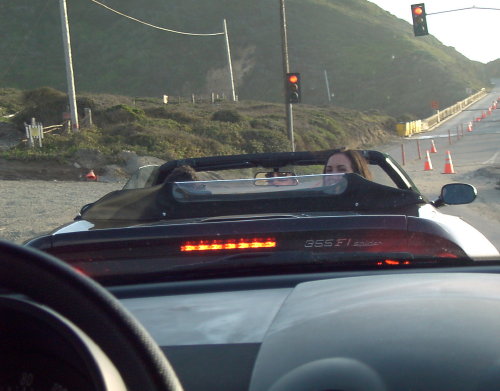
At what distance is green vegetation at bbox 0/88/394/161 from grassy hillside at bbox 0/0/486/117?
40339 millimetres

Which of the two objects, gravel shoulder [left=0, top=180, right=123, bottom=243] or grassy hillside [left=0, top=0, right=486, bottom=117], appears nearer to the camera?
gravel shoulder [left=0, top=180, right=123, bottom=243]

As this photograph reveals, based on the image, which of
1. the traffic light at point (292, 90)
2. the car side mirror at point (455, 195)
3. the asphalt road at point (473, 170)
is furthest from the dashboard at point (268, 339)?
the traffic light at point (292, 90)

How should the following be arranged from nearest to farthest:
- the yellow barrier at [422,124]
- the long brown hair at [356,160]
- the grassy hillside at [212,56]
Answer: the long brown hair at [356,160], the yellow barrier at [422,124], the grassy hillside at [212,56]

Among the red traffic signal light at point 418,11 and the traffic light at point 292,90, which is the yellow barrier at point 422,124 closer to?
the red traffic signal light at point 418,11

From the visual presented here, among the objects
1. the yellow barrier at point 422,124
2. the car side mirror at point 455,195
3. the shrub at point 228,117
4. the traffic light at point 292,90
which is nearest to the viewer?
the car side mirror at point 455,195

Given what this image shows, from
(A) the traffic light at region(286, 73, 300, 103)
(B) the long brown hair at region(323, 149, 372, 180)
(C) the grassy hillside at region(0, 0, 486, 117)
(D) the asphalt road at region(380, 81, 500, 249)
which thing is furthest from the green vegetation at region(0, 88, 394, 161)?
(C) the grassy hillside at region(0, 0, 486, 117)

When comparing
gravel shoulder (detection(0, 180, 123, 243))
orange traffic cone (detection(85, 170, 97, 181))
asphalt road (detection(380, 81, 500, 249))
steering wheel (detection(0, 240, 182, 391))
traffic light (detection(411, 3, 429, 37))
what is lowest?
asphalt road (detection(380, 81, 500, 249))

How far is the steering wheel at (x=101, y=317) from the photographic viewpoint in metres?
1.39

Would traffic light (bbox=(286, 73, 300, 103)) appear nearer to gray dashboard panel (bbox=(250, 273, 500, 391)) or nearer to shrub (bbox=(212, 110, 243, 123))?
shrub (bbox=(212, 110, 243, 123))

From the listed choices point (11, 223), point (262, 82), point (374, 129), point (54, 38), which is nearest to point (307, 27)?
point (262, 82)

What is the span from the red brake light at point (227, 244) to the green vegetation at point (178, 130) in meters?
23.4

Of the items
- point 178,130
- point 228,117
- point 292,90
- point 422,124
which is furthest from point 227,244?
point 422,124

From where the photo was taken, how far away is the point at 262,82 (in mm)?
99500

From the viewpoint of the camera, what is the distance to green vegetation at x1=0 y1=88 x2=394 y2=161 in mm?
27844
